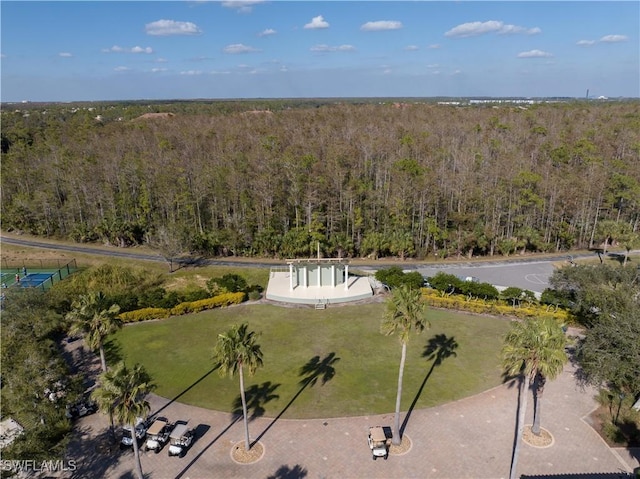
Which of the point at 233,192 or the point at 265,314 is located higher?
the point at 233,192

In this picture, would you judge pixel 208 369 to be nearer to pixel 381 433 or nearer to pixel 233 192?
pixel 381 433

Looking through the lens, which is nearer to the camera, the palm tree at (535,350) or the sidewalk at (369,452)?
the palm tree at (535,350)

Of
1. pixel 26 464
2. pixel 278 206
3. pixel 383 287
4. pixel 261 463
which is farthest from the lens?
pixel 278 206

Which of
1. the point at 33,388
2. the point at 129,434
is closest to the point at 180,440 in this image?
the point at 129,434

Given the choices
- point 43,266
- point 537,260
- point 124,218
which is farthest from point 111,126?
point 537,260

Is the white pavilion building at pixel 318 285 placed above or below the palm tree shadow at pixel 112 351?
above

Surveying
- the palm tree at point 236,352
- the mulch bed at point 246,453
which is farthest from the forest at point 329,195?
the palm tree at point 236,352

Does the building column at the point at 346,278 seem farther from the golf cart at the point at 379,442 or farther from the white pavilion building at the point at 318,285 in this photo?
the golf cart at the point at 379,442
